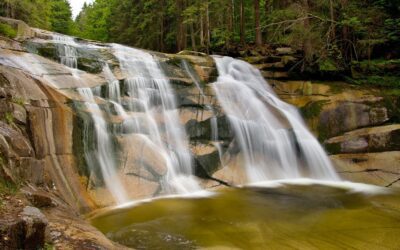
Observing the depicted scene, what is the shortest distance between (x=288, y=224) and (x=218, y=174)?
3462 mm

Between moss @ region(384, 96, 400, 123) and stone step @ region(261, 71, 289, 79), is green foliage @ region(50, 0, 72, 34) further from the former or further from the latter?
moss @ region(384, 96, 400, 123)

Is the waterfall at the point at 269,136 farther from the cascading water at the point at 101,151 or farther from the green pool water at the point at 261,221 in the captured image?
the cascading water at the point at 101,151

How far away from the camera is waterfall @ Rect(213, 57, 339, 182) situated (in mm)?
11031

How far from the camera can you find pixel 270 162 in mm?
11141

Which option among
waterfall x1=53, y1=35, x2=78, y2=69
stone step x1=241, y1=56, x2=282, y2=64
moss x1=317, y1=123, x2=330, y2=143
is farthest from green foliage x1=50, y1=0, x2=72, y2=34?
moss x1=317, y1=123, x2=330, y2=143

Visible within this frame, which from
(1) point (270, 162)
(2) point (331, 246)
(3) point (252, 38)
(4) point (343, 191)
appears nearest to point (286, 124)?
(1) point (270, 162)

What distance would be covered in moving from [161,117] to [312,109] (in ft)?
17.9

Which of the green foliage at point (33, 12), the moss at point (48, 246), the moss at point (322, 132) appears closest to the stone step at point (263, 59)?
the moss at point (322, 132)

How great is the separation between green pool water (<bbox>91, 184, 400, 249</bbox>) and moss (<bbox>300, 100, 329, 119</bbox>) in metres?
3.99

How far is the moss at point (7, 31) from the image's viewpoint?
1214 cm

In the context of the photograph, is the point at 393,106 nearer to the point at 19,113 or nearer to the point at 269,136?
the point at 269,136

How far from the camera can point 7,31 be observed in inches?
481

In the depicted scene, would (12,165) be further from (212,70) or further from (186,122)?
(212,70)

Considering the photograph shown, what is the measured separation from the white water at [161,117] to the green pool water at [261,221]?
0.99 m
